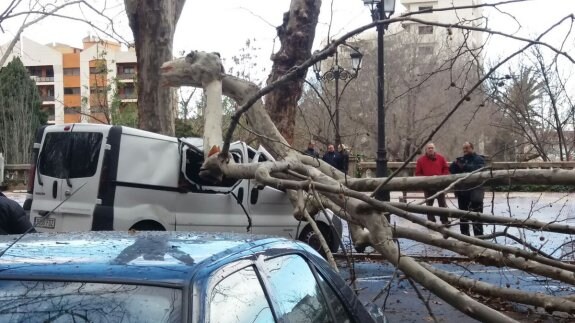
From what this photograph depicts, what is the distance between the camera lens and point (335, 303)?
11.1 feet

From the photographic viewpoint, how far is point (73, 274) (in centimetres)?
252

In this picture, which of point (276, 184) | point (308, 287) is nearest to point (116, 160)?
point (276, 184)

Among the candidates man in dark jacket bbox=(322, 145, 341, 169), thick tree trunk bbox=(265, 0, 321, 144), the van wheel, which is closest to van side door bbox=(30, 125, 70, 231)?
the van wheel

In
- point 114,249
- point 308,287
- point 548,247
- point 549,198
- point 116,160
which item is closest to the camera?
point 114,249

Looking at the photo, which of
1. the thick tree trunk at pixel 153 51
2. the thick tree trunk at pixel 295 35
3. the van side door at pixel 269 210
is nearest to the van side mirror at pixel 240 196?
the van side door at pixel 269 210

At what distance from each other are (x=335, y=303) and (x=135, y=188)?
6575 mm

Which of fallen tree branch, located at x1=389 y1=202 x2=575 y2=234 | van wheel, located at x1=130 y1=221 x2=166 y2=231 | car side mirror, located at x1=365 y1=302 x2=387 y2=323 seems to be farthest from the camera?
van wheel, located at x1=130 y1=221 x2=166 y2=231

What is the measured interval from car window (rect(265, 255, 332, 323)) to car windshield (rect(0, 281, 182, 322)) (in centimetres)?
56

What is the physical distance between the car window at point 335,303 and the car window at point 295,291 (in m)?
0.06

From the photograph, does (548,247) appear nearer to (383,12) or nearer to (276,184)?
(383,12)

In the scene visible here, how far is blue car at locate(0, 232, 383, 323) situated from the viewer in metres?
2.40

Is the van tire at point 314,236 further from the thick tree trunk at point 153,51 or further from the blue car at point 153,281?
the blue car at point 153,281

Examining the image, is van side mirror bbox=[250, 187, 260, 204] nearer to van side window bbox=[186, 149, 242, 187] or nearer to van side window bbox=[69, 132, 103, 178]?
van side window bbox=[186, 149, 242, 187]

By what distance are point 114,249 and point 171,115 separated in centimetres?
1211
